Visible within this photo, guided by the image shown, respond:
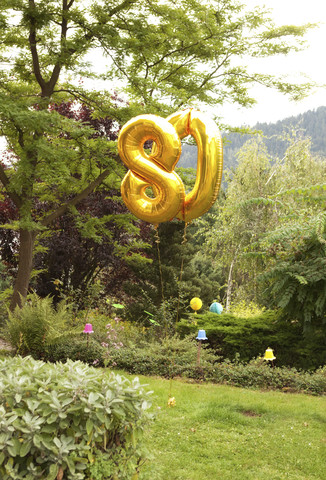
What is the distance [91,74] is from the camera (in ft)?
32.6

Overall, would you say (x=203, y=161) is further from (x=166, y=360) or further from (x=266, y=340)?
(x=266, y=340)

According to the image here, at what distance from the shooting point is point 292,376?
756 centimetres

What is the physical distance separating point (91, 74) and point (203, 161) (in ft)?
24.0

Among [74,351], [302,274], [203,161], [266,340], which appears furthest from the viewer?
[266,340]

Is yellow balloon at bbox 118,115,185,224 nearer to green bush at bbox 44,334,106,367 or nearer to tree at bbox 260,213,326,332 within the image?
tree at bbox 260,213,326,332

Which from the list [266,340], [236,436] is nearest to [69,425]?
[236,436]

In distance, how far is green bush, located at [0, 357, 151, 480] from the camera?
7.94 ft

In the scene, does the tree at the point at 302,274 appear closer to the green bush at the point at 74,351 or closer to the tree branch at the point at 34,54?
the green bush at the point at 74,351

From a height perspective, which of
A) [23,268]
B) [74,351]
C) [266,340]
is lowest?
[74,351]

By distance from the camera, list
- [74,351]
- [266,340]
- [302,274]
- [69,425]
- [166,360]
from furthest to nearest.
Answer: [266,340] → [74,351] → [166,360] → [302,274] → [69,425]

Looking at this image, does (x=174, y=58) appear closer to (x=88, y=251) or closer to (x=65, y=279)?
(x=88, y=251)

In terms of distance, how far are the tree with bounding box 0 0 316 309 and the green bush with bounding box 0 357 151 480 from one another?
20.8 feet

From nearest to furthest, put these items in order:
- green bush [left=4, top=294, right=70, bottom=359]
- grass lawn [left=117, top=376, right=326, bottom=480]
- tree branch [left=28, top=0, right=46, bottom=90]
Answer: grass lawn [left=117, top=376, right=326, bottom=480] < green bush [left=4, top=294, right=70, bottom=359] < tree branch [left=28, top=0, right=46, bottom=90]

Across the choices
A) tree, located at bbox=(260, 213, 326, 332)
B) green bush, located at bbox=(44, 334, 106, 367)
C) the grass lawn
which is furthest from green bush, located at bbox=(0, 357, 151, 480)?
green bush, located at bbox=(44, 334, 106, 367)
